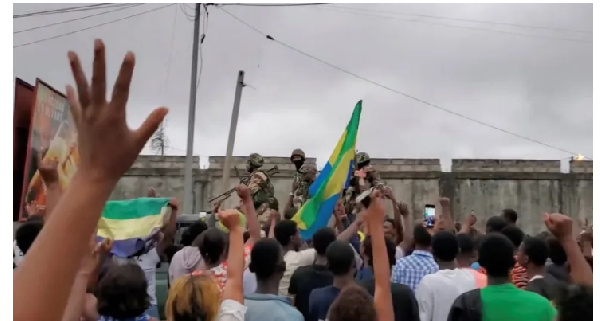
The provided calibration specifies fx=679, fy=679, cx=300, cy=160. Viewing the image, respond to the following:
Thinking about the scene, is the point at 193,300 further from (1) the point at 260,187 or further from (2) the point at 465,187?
(2) the point at 465,187

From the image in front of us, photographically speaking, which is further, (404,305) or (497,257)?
(404,305)

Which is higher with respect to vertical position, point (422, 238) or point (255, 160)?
→ point (255, 160)

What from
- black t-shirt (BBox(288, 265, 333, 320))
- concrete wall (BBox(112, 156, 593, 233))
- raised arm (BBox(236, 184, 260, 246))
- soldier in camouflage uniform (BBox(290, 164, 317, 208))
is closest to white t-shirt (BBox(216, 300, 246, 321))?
raised arm (BBox(236, 184, 260, 246))

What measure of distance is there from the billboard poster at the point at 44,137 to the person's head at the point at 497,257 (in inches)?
285

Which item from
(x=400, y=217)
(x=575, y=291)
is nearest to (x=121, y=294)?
(x=575, y=291)

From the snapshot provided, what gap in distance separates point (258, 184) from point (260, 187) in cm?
6

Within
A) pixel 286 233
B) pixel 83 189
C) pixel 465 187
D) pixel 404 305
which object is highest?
pixel 465 187

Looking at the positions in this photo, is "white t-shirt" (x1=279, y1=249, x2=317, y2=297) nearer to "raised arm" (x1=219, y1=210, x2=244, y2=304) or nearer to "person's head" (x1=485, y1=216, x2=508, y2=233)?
"person's head" (x1=485, y1=216, x2=508, y2=233)

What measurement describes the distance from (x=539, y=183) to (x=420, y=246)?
18.8 metres

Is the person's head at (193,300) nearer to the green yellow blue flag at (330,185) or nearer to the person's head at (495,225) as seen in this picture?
the person's head at (495,225)

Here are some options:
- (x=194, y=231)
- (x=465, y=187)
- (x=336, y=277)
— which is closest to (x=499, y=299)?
(x=336, y=277)

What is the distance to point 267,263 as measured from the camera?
12.9 ft

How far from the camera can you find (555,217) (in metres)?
3.40

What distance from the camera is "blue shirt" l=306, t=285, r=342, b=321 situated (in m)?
4.29
